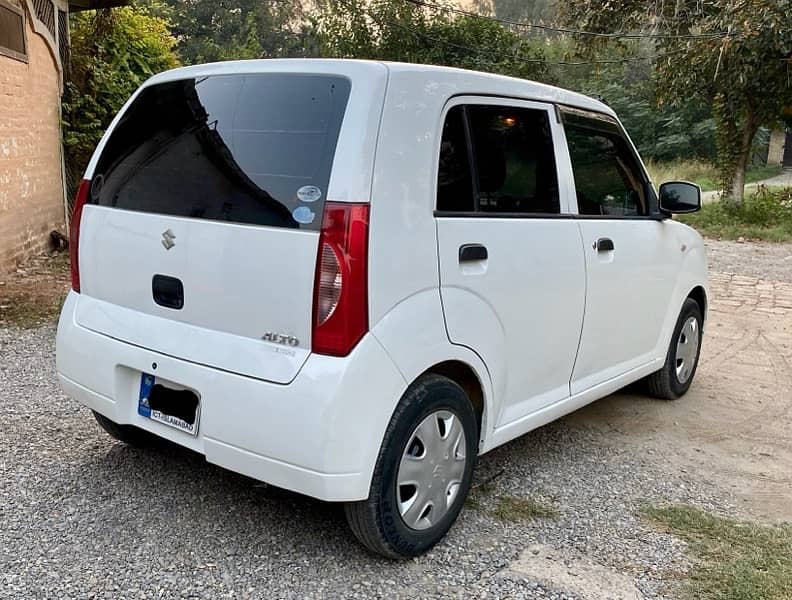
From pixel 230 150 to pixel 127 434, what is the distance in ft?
5.19

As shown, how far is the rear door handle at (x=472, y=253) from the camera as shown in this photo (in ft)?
9.43

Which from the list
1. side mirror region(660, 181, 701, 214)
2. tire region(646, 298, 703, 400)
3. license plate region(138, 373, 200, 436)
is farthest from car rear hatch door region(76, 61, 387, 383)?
tire region(646, 298, 703, 400)

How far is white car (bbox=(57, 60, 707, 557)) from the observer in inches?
98.2

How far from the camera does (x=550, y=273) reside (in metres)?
3.38

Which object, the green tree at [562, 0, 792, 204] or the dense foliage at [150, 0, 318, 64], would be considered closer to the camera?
the green tree at [562, 0, 792, 204]

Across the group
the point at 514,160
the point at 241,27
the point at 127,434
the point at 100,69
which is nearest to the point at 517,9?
the point at 241,27

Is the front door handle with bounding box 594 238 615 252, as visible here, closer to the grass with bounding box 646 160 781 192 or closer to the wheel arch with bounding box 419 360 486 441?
the wheel arch with bounding box 419 360 486 441

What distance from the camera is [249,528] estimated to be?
10.0 ft

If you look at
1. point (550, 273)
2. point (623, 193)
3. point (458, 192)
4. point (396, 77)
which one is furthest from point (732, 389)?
point (396, 77)

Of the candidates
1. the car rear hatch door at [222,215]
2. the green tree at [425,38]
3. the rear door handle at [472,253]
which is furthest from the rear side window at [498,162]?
the green tree at [425,38]

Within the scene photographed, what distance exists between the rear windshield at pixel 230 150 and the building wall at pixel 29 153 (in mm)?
5314

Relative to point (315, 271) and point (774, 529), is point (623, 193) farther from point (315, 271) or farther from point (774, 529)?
point (315, 271)

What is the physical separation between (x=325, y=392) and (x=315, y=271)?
1.29 feet

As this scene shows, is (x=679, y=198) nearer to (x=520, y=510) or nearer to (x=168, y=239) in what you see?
(x=520, y=510)
